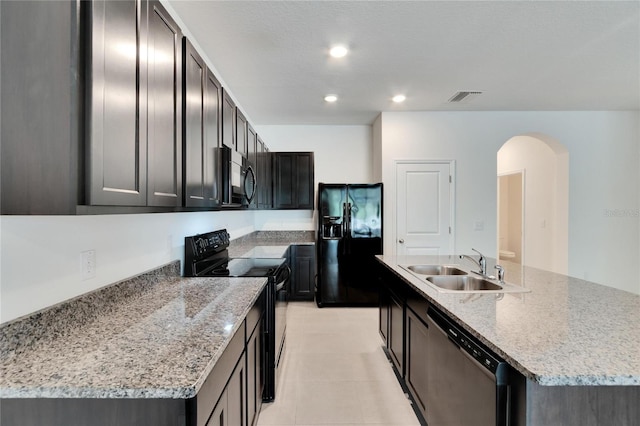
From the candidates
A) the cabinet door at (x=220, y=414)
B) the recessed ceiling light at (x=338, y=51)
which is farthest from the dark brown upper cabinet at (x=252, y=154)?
the cabinet door at (x=220, y=414)

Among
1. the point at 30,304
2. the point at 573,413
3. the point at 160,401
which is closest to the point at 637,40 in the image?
the point at 573,413

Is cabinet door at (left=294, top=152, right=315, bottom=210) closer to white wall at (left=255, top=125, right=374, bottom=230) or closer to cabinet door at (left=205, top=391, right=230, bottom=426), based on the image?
white wall at (left=255, top=125, right=374, bottom=230)

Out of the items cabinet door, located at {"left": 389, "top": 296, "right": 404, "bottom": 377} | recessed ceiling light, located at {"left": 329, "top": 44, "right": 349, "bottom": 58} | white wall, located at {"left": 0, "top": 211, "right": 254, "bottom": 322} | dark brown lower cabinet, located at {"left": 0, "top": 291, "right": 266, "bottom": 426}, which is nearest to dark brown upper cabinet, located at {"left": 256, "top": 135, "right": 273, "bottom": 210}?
recessed ceiling light, located at {"left": 329, "top": 44, "right": 349, "bottom": 58}

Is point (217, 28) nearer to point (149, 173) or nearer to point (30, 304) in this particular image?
point (149, 173)

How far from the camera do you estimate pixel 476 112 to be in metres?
4.22

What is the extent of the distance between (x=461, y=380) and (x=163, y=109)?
5.63 ft

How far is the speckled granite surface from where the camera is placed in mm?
814

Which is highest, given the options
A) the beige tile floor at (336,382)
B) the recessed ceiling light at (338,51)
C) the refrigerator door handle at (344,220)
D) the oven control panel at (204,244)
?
the recessed ceiling light at (338,51)

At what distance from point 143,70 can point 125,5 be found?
195 millimetres

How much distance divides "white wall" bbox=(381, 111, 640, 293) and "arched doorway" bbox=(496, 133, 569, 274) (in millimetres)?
104

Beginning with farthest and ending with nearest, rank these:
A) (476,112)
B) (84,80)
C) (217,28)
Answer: (476,112), (217,28), (84,80)

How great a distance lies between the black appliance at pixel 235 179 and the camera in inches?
81.1

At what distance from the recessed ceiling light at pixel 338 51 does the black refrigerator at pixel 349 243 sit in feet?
6.07

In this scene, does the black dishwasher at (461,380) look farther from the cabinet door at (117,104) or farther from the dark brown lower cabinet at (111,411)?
the cabinet door at (117,104)
